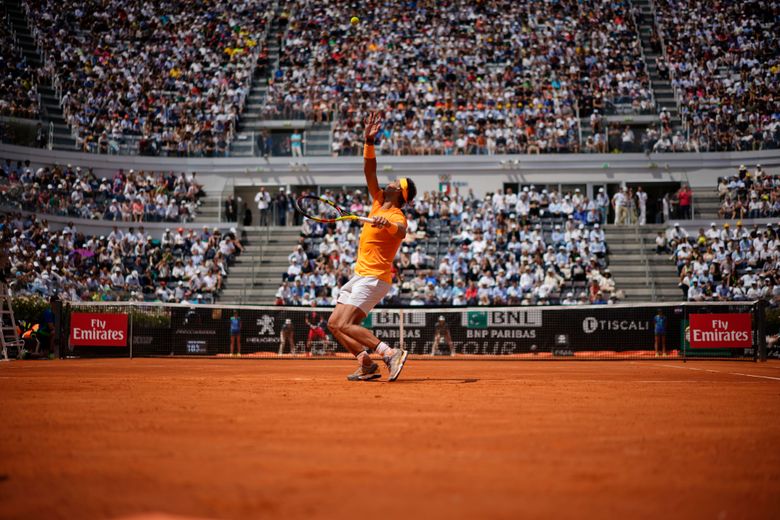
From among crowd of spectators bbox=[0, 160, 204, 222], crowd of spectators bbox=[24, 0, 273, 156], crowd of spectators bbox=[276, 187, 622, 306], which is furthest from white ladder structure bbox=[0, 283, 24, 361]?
crowd of spectators bbox=[24, 0, 273, 156]

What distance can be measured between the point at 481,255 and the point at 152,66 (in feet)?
68.5

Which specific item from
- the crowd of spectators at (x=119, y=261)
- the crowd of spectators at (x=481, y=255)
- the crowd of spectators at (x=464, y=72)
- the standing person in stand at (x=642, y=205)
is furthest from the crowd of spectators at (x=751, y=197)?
the crowd of spectators at (x=119, y=261)

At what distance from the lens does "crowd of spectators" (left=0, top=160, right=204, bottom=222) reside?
1307 inches

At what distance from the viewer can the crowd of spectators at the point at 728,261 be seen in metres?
28.0

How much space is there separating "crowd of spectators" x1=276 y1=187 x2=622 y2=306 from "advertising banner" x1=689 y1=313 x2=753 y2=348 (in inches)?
231

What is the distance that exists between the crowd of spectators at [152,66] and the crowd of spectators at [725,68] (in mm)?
20788

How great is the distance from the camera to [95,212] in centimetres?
3462

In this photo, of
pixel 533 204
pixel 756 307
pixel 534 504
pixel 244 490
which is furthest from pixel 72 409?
pixel 533 204

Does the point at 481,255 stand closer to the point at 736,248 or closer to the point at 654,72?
the point at 736,248

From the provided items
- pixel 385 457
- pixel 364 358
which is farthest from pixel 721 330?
pixel 385 457

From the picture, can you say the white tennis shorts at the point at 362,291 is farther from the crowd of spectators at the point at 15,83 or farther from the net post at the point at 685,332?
the crowd of spectators at the point at 15,83

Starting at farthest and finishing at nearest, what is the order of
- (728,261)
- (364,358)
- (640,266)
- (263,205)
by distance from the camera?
1. (263,205)
2. (640,266)
3. (728,261)
4. (364,358)

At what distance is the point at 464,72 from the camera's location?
38812mm

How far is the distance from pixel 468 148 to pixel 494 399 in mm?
29374
